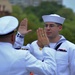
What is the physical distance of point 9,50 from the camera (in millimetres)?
4078

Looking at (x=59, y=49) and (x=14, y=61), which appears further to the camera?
(x=59, y=49)

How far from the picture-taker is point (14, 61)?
158 inches

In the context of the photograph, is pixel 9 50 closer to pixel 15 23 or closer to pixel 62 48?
pixel 15 23

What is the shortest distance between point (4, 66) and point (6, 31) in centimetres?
34

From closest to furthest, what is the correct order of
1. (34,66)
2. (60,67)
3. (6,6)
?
(34,66) < (60,67) < (6,6)

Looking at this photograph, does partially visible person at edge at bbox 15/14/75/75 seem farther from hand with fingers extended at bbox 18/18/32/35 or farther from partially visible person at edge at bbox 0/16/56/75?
partially visible person at edge at bbox 0/16/56/75

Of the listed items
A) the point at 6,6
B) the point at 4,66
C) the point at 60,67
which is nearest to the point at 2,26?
the point at 4,66

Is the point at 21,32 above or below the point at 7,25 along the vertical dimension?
below

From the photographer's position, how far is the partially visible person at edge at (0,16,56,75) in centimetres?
401

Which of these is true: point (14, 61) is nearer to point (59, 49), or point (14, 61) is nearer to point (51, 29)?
point (59, 49)

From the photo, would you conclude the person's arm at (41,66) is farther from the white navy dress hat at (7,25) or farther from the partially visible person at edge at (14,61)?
the white navy dress hat at (7,25)

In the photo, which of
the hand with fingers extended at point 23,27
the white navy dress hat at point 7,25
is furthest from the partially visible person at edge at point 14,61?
the hand with fingers extended at point 23,27

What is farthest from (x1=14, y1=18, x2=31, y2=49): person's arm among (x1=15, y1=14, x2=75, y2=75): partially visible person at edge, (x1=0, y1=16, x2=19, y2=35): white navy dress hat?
(x1=0, y1=16, x2=19, y2=35): white navy dress hat

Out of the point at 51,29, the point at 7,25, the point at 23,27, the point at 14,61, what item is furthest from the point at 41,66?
the point at 51,29
